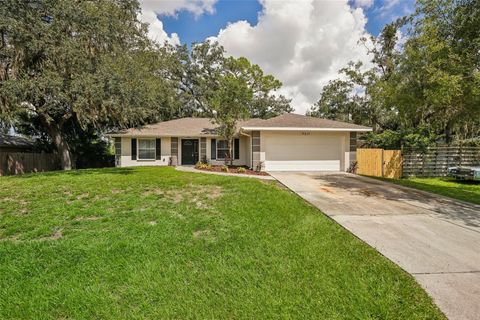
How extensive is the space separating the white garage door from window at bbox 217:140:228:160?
413 cm

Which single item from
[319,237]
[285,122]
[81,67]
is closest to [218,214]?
[319,237]

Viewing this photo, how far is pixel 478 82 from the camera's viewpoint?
7.42m

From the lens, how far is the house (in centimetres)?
1407

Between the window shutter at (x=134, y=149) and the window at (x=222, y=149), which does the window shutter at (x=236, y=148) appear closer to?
the window at (x=222, y=149)

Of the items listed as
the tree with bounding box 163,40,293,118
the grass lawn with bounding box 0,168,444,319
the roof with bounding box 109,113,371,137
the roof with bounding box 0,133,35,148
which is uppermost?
the tree with bounding box 163,40,293,118

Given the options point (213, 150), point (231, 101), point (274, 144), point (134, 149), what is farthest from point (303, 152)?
point (134, 149)

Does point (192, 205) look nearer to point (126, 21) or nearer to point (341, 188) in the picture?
point (341, 188)

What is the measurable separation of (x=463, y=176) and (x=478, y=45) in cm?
759

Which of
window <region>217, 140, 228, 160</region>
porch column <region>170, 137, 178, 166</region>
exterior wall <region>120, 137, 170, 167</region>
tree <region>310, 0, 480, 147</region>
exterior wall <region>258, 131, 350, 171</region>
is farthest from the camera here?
window <region>217, 140, 228, 160</region>

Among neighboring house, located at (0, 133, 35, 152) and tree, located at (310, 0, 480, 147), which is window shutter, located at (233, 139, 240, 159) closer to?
tree, located at (310, 0, 480, 147)

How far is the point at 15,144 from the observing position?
18.0 m

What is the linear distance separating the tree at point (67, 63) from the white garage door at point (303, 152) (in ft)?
24.3

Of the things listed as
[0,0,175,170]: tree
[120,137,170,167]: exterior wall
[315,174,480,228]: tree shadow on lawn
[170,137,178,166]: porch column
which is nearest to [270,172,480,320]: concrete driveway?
[315,174,480,228]: tree shadow on lawn

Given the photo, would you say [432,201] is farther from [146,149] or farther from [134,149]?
[134,149]
